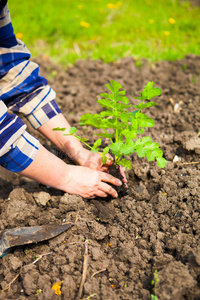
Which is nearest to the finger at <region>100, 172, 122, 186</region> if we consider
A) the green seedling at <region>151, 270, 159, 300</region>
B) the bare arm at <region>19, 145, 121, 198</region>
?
the bare arm at <region>19, 145, 121, 198</region>

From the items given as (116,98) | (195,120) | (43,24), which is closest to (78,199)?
(116,98)

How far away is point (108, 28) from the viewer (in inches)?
175

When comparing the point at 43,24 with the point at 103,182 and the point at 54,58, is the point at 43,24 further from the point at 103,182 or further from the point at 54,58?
the point at 103,182

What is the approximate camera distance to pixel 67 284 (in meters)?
1.51

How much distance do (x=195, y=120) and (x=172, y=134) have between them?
28 cm

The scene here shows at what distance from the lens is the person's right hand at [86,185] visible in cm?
196

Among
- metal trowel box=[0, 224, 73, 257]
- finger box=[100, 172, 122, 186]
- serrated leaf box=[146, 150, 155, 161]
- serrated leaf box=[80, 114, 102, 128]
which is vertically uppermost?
serrated leaf box=[80, 114, 102, 128]

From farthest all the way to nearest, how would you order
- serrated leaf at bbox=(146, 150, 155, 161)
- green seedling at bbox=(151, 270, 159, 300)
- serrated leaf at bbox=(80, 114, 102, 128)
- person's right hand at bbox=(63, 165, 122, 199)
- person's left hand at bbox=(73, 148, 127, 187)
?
person's left hand at bbox=(73, 148, 127, 187), person's right hand at bbox=(63, 165, 122, 199), serrated leaf at bbox=(80, 114, 102, 128), serrated leaf at bbox=(146, 150, 155, 161), green seedling at bbox=(151, 270, 159, 300)

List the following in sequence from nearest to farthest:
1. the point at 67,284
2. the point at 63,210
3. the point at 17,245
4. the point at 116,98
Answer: the point at 67,284 < the point at 17,245 < the point at 116,98 < the point at 63,210

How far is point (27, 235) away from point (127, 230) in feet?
2.09

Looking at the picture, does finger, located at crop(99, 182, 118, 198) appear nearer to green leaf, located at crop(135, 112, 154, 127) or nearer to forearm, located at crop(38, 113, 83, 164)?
forearm, located at crop(38, 113, 83, 164)

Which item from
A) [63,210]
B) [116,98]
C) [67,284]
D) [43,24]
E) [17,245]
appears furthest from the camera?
[43,24]

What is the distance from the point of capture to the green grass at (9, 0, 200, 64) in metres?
3.85

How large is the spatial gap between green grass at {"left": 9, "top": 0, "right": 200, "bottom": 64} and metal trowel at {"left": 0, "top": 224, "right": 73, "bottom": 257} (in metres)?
2.50
